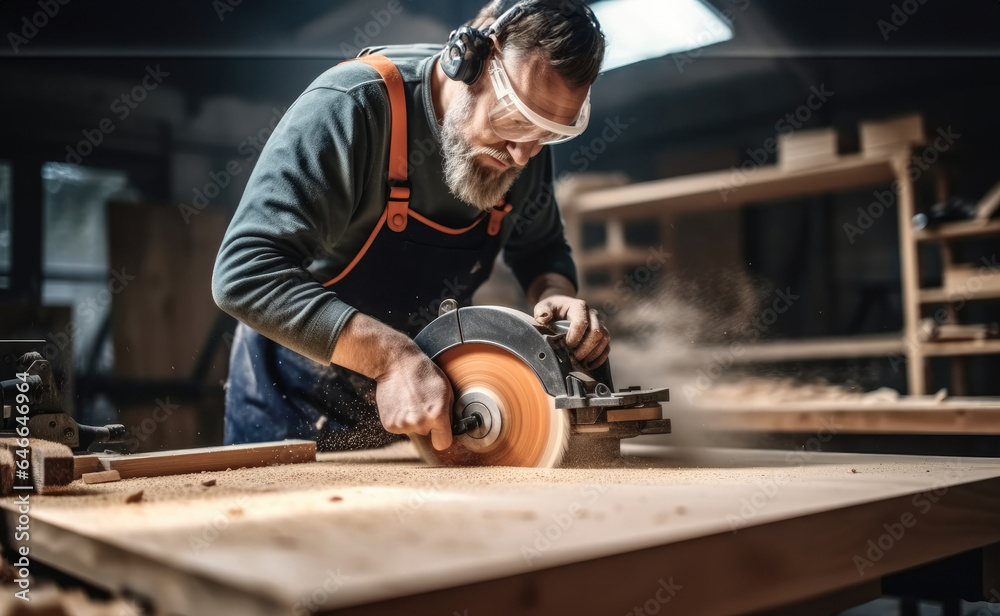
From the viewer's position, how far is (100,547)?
912mm

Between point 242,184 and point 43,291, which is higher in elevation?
point 242,184

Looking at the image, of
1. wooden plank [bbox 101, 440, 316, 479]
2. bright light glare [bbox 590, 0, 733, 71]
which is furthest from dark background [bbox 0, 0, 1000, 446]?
wooden plank [bbox 101, 440, 316, 479]

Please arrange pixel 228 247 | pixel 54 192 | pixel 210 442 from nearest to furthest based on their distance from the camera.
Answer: pixel 228 247 < pixel 54 192 < pixel 210 442

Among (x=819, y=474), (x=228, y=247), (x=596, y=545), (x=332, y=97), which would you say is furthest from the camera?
(x=332, y=97)

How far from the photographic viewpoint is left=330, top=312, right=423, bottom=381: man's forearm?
5.75 feet

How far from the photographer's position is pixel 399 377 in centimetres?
175

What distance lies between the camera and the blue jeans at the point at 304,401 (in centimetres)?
229

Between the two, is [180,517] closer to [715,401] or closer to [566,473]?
[566,473]

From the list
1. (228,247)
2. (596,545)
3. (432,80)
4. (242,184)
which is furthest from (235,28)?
(596,545)

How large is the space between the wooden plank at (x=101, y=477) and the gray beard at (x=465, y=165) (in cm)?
107

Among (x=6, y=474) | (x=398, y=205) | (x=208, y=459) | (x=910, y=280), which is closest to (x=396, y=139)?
(x=398, y=205)

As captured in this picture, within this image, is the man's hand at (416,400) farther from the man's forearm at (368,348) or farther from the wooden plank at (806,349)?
the wooden plank at (806,349)

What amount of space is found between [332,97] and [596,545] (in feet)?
4.77

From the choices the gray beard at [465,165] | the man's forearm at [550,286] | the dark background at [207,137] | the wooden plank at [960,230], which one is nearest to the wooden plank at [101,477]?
the gray beard at [465,165]
